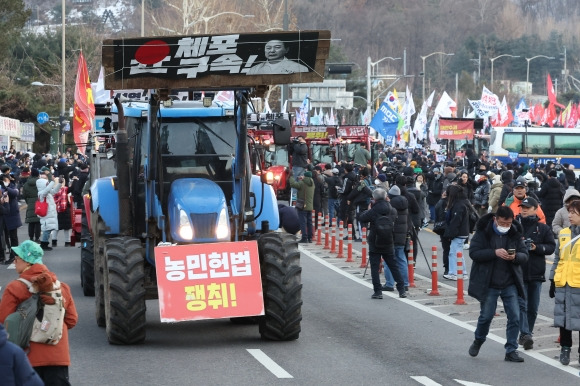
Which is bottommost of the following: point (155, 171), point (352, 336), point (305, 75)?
point (352, 336)

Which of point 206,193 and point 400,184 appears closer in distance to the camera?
point 206,193

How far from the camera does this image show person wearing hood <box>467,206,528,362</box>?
13.8 metres

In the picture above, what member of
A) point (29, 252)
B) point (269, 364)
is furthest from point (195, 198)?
point (29, 252)

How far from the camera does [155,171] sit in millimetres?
15148

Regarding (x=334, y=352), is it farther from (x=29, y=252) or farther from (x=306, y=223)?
(x=306, y=223)

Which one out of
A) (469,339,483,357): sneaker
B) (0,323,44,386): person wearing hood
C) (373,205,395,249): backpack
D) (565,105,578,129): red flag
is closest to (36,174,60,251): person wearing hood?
(373,205,395,249): backpack

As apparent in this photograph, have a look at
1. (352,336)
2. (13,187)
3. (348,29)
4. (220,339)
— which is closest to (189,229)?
(220,339)

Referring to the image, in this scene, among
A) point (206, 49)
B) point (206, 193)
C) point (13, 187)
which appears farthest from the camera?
point (13, 187)

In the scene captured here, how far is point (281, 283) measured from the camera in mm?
14578

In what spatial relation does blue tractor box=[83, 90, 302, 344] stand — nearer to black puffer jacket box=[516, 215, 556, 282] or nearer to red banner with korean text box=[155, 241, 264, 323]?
red banner with korean text box=[155, 241, 264, 323]

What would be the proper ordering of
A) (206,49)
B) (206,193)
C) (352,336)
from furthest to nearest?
(352,336) < (206,193) < (206,49)

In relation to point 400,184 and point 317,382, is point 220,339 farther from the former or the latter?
point 400,184

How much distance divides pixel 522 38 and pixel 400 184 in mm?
140054

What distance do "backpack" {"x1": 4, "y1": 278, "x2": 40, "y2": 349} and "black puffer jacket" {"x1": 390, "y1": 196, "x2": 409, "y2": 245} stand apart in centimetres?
1132
